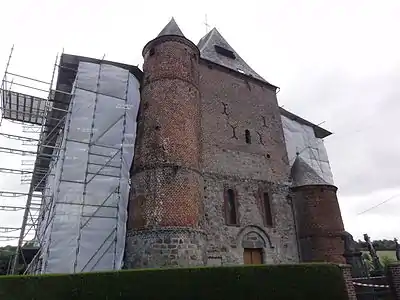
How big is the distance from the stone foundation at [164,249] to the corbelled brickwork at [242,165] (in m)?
1.74

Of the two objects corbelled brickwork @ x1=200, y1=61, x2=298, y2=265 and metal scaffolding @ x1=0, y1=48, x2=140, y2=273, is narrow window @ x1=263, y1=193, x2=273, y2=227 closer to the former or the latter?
corbelled brickwork @ x1=200, y1=61, x2=298, y2=265

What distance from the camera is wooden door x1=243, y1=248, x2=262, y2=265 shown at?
15.5 meters

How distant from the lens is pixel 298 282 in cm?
1010

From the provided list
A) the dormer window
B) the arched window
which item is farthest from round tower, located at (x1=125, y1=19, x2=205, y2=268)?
the dormer window

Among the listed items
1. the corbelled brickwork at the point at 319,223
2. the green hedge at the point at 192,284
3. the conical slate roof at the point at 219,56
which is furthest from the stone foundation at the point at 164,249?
→ the conical slate roof at the point at 219,56

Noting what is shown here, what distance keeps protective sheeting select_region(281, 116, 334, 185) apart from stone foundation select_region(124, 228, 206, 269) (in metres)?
11.2

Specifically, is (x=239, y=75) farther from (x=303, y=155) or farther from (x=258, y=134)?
(x=303, y=155)

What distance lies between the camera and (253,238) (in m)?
16.1

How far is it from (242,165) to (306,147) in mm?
8973

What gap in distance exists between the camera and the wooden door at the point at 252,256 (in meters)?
15.5

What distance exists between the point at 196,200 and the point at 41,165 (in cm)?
1382

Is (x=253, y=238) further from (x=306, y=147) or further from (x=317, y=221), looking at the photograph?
(x=306, y=147)

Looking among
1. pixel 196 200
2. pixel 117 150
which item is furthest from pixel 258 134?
pixel 117 150

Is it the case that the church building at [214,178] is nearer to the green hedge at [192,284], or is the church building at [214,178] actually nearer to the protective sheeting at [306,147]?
the protective sheeting at [306,147]
